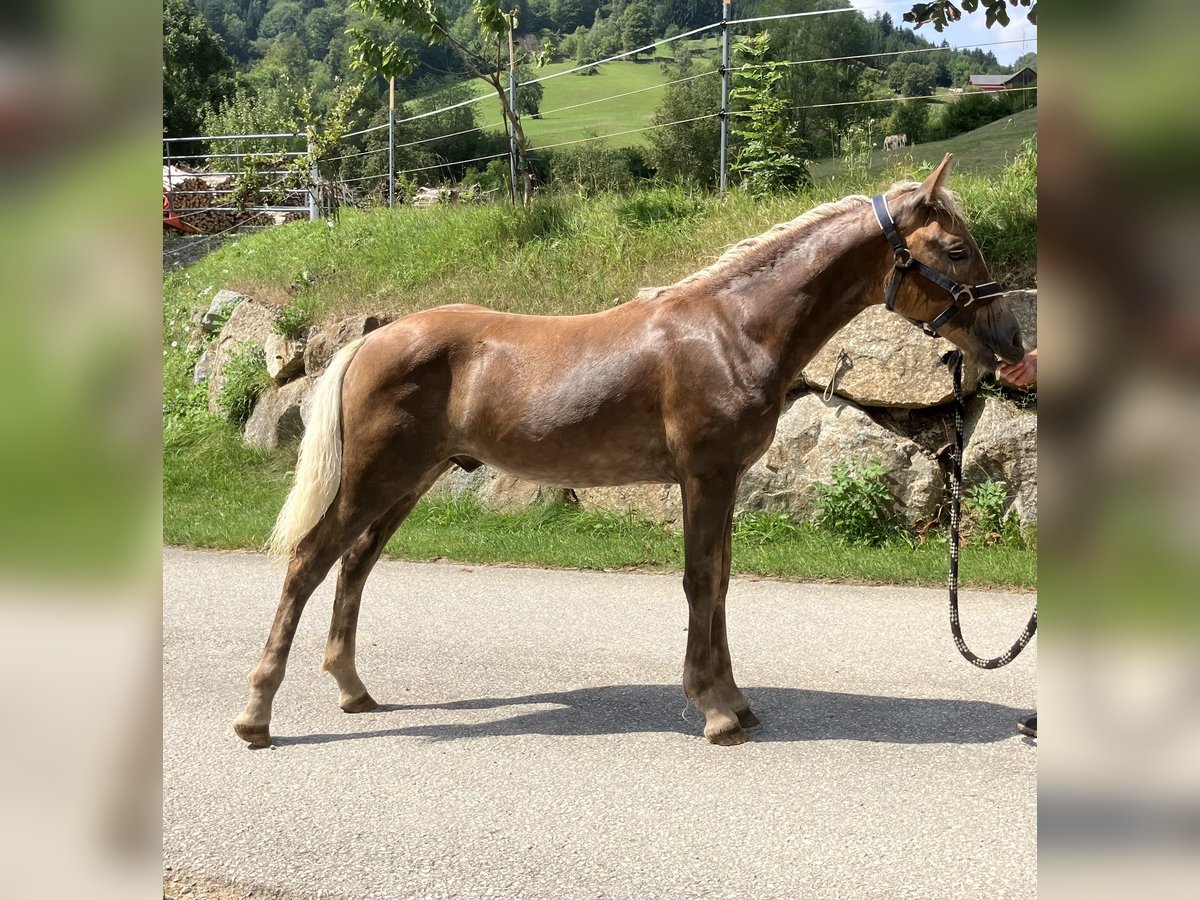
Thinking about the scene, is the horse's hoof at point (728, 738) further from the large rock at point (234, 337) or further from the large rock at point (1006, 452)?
the large rock at point (234, 337)

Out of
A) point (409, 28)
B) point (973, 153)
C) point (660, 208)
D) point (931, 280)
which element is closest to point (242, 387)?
point (409, 28)

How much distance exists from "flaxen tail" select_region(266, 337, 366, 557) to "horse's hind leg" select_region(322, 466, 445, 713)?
0.30 metres

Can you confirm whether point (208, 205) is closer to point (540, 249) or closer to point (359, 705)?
point (540, 249)

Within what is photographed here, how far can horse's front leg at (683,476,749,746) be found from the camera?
4.45 m

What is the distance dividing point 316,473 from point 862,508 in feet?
15.8

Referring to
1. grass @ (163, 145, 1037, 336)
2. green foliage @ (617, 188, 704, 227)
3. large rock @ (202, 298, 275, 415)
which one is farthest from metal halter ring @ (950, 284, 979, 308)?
large rock @ (202, 298, 275, 415)

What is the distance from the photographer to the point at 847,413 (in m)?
8.47

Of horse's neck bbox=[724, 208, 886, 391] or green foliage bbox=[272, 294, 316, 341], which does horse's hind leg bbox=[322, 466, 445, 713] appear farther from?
green foliage bbox=[272, 294, 316, 341]

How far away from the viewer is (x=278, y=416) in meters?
11.4

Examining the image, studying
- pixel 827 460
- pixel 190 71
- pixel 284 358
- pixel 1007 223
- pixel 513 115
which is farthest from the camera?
pixel 190 71

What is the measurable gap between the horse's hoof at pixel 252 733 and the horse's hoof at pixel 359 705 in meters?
0.52
